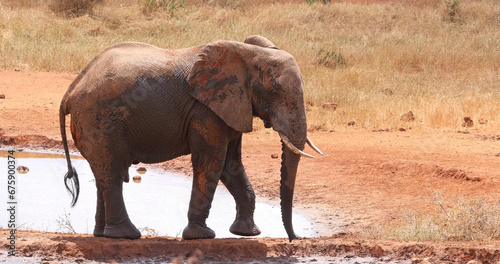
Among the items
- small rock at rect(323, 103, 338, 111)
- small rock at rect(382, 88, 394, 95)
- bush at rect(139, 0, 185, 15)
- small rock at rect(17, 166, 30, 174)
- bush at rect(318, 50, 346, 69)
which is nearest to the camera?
small rock at rect(17, 166, 30, 174)

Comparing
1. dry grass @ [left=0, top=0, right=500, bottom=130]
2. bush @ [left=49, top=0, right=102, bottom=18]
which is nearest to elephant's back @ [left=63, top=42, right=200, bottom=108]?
dry grass @ [left=0, top=0, right=500, bottom=130]

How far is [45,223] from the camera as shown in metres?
7.93

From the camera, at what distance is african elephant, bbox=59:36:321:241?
20.8 feet

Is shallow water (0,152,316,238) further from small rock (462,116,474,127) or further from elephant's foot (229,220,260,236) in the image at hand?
small rock (462,116,474,127)

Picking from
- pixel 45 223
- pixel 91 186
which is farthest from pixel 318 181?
pixel 45 223

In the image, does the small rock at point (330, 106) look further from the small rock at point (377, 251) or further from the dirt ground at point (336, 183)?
the small rock at point (377, 251)

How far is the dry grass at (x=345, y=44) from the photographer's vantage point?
13562 millimetres

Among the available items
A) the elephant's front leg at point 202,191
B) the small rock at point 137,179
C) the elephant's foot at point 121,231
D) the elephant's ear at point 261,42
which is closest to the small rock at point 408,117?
the small rock at point 137,179

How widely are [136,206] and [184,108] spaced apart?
2.48 meters

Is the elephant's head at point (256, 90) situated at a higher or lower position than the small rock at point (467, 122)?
higher

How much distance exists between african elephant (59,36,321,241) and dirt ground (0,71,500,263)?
0.36 m

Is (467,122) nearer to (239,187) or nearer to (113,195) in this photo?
(239,187)

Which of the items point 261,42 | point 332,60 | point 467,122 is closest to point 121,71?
point 261,42

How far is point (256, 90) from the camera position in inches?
254
